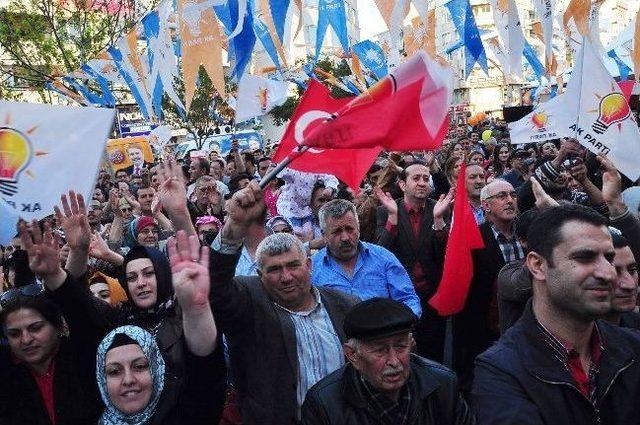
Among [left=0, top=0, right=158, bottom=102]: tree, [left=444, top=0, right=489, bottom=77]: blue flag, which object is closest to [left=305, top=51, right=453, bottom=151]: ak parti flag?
[left=444, top=0, right=489, bottom=77]: blue flag

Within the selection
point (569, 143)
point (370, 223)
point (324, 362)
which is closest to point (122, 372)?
point (324, 362)

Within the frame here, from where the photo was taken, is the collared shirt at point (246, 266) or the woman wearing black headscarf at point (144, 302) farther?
the collared shirt at point (246, 266)

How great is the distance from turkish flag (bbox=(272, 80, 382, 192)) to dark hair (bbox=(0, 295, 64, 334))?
1.41 m

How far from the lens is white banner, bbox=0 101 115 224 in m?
3.31

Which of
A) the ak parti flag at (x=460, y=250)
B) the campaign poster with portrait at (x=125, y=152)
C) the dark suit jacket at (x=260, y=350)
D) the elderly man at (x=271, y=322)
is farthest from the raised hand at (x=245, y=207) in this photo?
the campaign poster with portrait at (x=125, y=152)

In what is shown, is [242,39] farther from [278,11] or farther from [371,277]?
[371,277]

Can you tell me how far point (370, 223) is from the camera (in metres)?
5.90

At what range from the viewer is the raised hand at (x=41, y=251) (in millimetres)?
3143

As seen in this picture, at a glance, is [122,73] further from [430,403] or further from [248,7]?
[430,403]

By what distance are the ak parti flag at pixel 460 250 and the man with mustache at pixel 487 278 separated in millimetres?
234

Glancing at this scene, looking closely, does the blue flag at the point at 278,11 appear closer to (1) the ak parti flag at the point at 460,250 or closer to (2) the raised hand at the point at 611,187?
(1) the ak parti flag at the point at 460,250

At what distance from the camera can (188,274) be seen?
2541mm

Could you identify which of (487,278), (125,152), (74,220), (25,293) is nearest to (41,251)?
(74,220)

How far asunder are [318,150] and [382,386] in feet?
6.44
